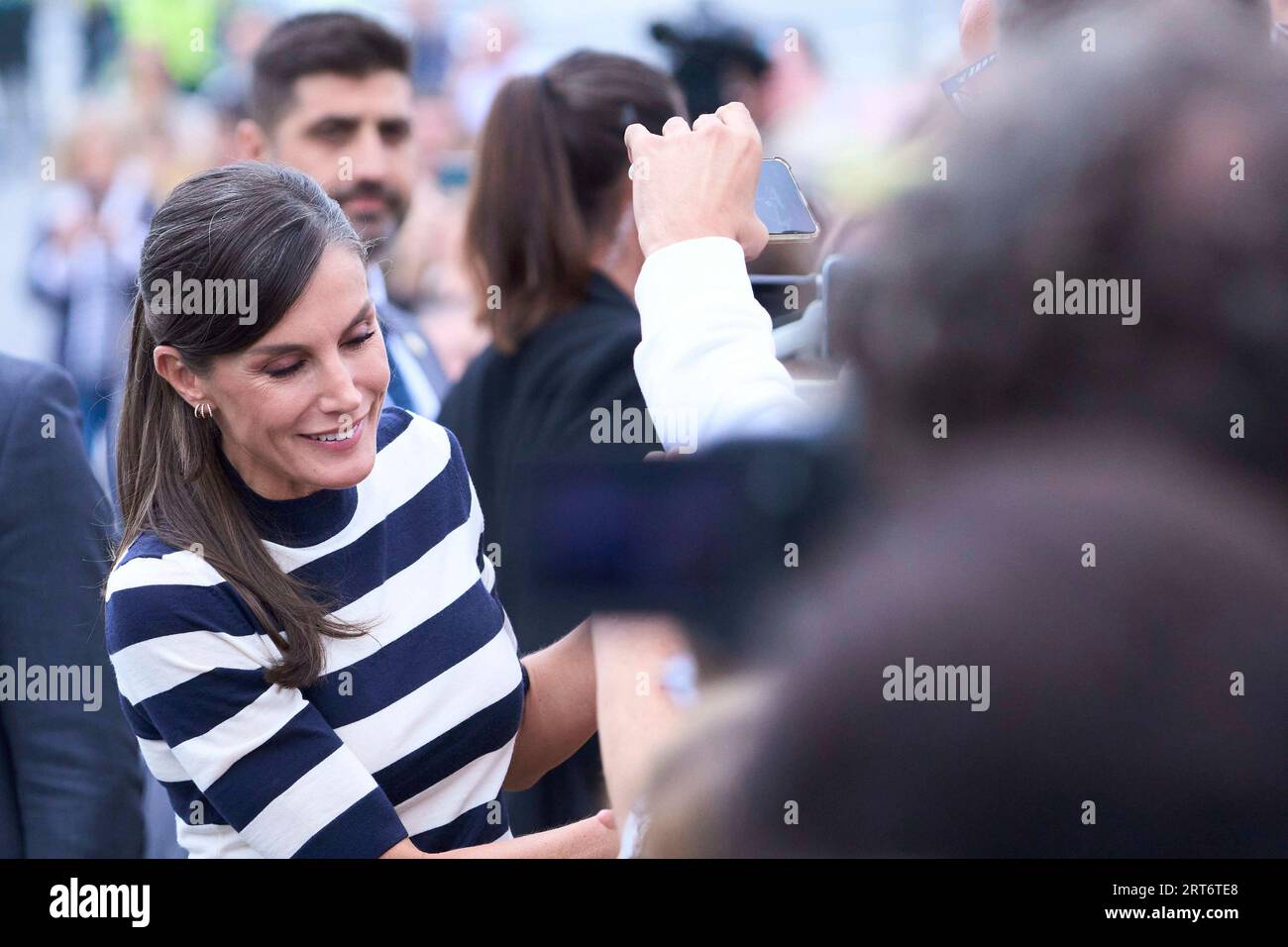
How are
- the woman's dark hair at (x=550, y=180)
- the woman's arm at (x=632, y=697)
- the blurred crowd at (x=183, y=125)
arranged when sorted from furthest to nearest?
the blurred crowd at (x=183, y=125) → the woman's dark hair at (x=550, y=180) → the woman's arm at (x=632, y=697)

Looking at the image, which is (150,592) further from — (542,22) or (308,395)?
(542,22)

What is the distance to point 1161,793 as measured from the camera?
730 millimetres

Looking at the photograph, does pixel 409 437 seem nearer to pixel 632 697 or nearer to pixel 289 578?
pixel 289 578

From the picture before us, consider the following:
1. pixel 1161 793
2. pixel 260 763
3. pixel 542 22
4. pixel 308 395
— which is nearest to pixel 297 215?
pixel 308 395

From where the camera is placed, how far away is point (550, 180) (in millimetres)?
1794

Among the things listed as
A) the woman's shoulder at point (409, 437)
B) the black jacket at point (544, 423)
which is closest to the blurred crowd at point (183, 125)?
the black jacket at point (544, 423)

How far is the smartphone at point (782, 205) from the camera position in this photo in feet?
4.14

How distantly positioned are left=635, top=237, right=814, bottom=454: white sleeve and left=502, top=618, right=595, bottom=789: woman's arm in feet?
1.50

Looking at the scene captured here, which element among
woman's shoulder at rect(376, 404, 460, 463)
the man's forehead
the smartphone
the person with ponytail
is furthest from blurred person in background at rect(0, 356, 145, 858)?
the smartphone

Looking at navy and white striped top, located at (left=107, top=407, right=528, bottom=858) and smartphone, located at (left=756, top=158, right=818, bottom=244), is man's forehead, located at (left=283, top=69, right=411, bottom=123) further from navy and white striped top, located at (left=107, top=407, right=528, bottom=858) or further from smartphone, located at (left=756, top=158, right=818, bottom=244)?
smartphone, located at (left=756, top=158, right=818, bottom=244)

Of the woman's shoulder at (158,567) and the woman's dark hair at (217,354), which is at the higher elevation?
the woman's dark hair at (217,354)

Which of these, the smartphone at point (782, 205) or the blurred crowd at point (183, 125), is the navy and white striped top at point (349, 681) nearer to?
the smartphone at point (782, 205)

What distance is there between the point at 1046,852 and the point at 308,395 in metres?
0.78

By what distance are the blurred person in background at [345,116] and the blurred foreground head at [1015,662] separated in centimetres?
144
